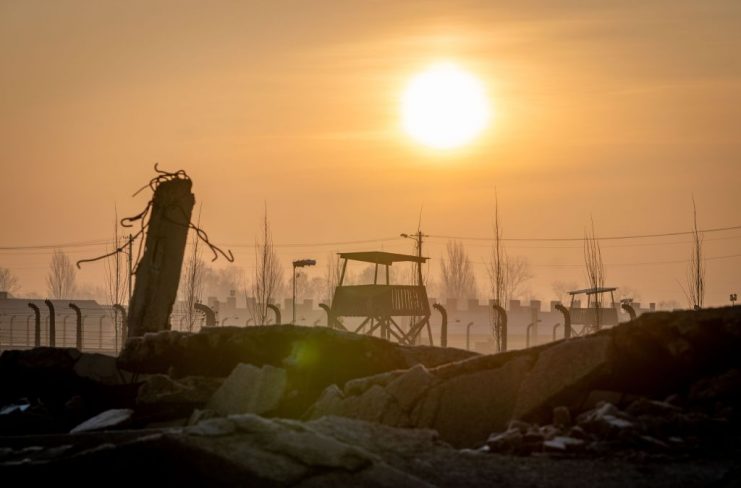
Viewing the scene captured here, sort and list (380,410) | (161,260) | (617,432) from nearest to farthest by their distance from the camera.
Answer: (617,432) < (380,410) < (161,260)

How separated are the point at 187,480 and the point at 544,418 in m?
3.97

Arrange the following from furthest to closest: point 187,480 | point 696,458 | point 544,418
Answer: point 544,418, point 696,458, point 187,480

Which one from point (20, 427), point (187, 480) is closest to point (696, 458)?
point (187, 480)

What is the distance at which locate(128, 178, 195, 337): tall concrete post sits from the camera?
15.4 m

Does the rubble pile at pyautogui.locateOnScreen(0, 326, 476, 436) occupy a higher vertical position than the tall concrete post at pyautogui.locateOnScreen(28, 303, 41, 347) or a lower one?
lower

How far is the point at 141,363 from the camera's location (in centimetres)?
1507

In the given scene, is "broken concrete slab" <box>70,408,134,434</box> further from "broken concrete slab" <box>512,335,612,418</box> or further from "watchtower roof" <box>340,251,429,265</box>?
"watchtower roof" <box>340,251,429,265</box>

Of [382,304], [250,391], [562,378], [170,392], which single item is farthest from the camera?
[382,304]

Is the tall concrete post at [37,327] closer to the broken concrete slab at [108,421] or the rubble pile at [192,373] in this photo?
the rubble pile at [192,373]

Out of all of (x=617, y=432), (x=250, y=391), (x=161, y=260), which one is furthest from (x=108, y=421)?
(x=617, y=432)

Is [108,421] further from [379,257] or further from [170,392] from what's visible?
[379,257]

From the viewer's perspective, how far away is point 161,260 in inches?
610

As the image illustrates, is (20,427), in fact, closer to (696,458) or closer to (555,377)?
(555,377)

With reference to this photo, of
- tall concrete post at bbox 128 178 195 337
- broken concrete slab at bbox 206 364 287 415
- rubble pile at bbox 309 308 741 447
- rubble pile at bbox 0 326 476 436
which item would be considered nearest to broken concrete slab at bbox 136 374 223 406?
rubble pile at bbox 0 326 476 436
